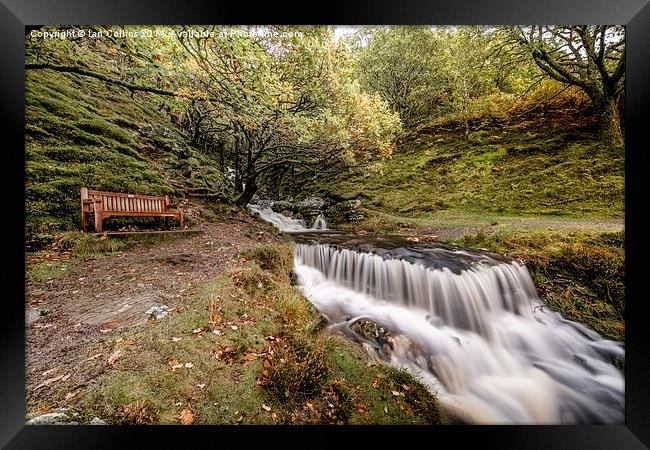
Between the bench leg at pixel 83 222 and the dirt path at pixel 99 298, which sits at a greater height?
the bench leg at pixel 83 222

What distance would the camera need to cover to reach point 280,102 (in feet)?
9.26

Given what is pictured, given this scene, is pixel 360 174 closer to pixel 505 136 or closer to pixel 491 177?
pixel 491 177

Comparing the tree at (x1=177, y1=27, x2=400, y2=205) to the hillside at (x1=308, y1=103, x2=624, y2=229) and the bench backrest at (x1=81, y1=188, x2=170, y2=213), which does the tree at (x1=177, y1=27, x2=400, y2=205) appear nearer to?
the hillside at (x1=308, y1=103, x2=624, y2=229)

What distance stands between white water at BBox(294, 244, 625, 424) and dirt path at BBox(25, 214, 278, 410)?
1472 mm

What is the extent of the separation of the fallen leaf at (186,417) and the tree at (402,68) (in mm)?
3959

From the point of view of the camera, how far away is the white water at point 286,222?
3.46 metres

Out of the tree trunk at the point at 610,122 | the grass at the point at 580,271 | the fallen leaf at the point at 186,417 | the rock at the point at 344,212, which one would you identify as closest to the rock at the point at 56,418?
the fallen leaf at the point at 186,417

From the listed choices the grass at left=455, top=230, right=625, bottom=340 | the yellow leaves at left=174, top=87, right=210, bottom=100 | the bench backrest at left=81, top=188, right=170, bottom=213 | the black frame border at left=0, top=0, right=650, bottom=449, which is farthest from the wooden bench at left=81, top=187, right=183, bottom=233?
the grass at left=455, top=230, right=625, bottom=340

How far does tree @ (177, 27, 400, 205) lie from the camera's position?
91.3 inches

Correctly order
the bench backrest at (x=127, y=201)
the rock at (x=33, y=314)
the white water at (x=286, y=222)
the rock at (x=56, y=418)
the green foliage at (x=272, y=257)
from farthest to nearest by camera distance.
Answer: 1. the white water at (x=286, y=222)
2. the green foliage at (x=272, y=257)
3. the bench backrest at (x=127, y=201)
4. the rock at (x=33, y=314)
5. the rock at (x=56, y=418)

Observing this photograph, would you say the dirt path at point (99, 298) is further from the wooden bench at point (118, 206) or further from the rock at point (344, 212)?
the rock at point (344, 212)
